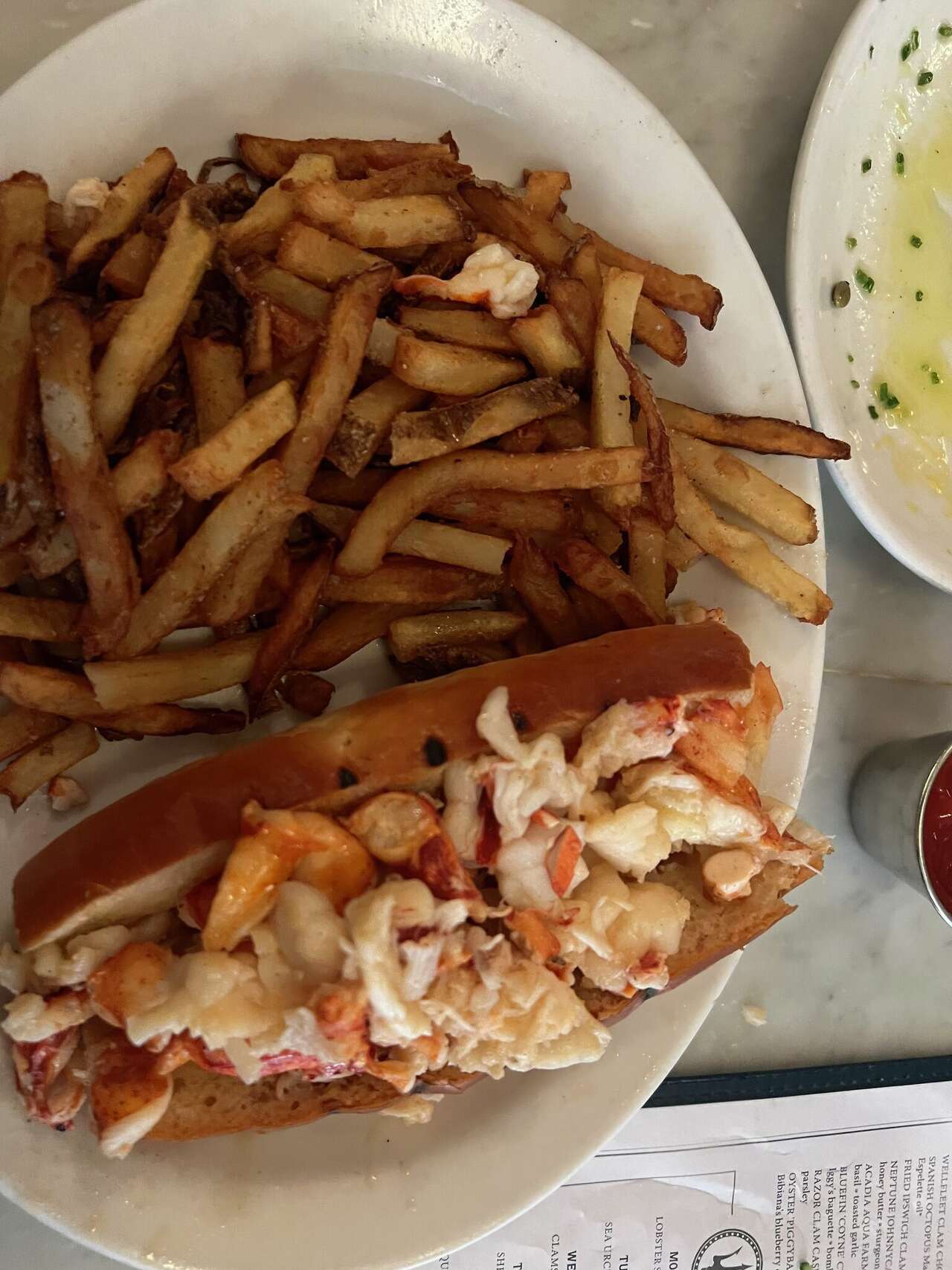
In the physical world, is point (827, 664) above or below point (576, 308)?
below

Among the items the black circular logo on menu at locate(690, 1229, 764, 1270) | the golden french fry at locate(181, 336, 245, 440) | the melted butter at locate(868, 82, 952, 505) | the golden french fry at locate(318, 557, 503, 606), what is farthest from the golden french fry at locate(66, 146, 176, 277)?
the black circular logo on menu at locate(690, 1229, 764, 1270)

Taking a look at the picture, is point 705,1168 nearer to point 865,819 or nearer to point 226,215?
point 865,819

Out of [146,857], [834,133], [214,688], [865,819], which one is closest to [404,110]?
[834,133]

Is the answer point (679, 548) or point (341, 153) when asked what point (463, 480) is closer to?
point (679, 548)

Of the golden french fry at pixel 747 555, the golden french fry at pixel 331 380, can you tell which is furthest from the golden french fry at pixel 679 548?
the golden french fry at pixel 331 380

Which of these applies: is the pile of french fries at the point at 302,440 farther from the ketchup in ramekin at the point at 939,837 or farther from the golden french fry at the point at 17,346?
the ketchup in ramekin at the point at 939,837

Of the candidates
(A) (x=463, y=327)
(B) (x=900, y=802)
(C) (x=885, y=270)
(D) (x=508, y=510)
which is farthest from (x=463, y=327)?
(B) (x=900, y=802)
